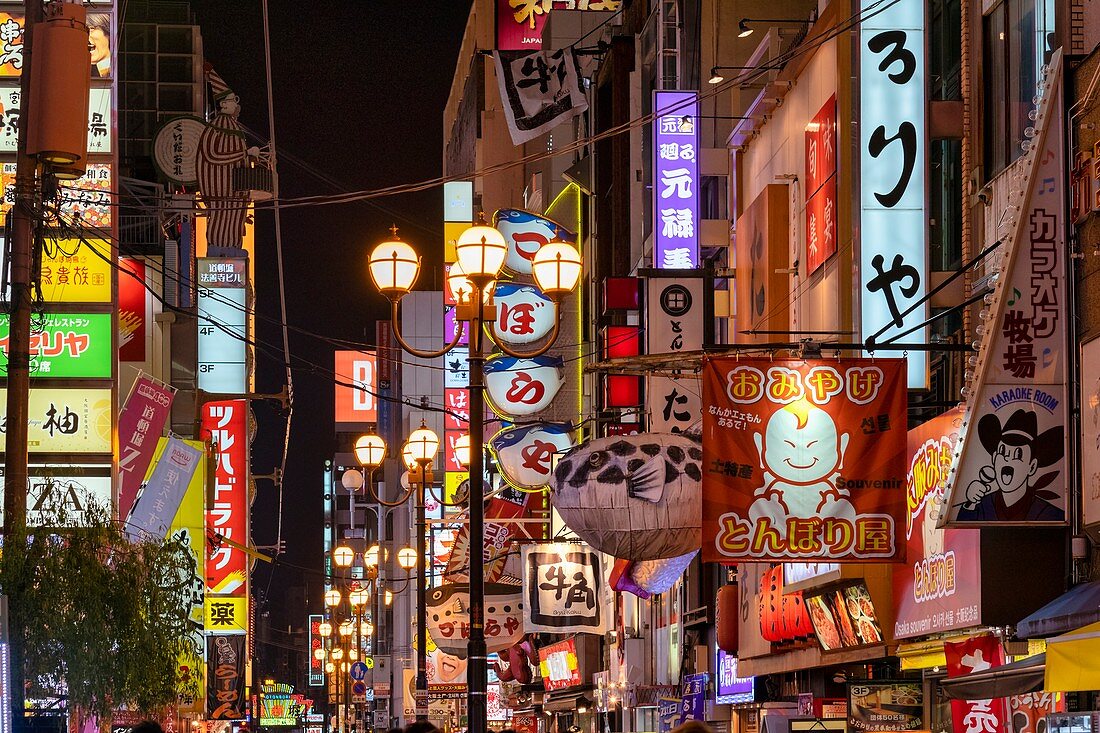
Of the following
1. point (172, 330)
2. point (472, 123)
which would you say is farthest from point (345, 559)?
point (472, 123)

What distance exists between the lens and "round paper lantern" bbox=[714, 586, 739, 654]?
30.0 metres

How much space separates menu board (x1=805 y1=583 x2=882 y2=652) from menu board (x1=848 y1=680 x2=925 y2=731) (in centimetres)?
61

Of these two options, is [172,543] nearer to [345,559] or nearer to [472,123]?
[345,559]

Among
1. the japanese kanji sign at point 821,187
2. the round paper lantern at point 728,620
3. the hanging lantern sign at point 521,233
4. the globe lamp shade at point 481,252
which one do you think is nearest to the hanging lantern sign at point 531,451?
the hanging lantern sign at point 521,233

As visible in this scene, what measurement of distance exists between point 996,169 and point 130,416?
24942 millimetres

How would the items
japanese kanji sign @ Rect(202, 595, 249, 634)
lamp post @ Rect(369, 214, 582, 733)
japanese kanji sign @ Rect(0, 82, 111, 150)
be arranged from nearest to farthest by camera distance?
lamp post @ Rect(369, 214, 582, 733) < japanese kanji sign @ Rect(0, 82, 111, 150) < japanese kanji sign @ Rect(202, 595, 249, 634)

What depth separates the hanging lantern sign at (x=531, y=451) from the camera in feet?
124

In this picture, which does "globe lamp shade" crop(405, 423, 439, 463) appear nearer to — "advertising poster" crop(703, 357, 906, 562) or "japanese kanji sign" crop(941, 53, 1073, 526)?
"advertising poster" crop(703, 357, 906, 562)

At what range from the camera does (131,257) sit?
52469mm

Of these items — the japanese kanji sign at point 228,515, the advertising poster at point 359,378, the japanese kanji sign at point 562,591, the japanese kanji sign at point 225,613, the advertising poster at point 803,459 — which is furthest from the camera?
the advertising poster at point 359,378

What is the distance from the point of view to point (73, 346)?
29.2 meters

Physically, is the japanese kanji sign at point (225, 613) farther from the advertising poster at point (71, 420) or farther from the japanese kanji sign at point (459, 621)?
the advertising poster at point (71, 420)

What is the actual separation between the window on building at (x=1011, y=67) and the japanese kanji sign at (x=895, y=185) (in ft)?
3.65

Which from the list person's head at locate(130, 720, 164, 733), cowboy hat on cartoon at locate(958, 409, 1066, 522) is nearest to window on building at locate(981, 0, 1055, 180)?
cowboy hat on cartoon at locate(958, 409, 1066, 522)
